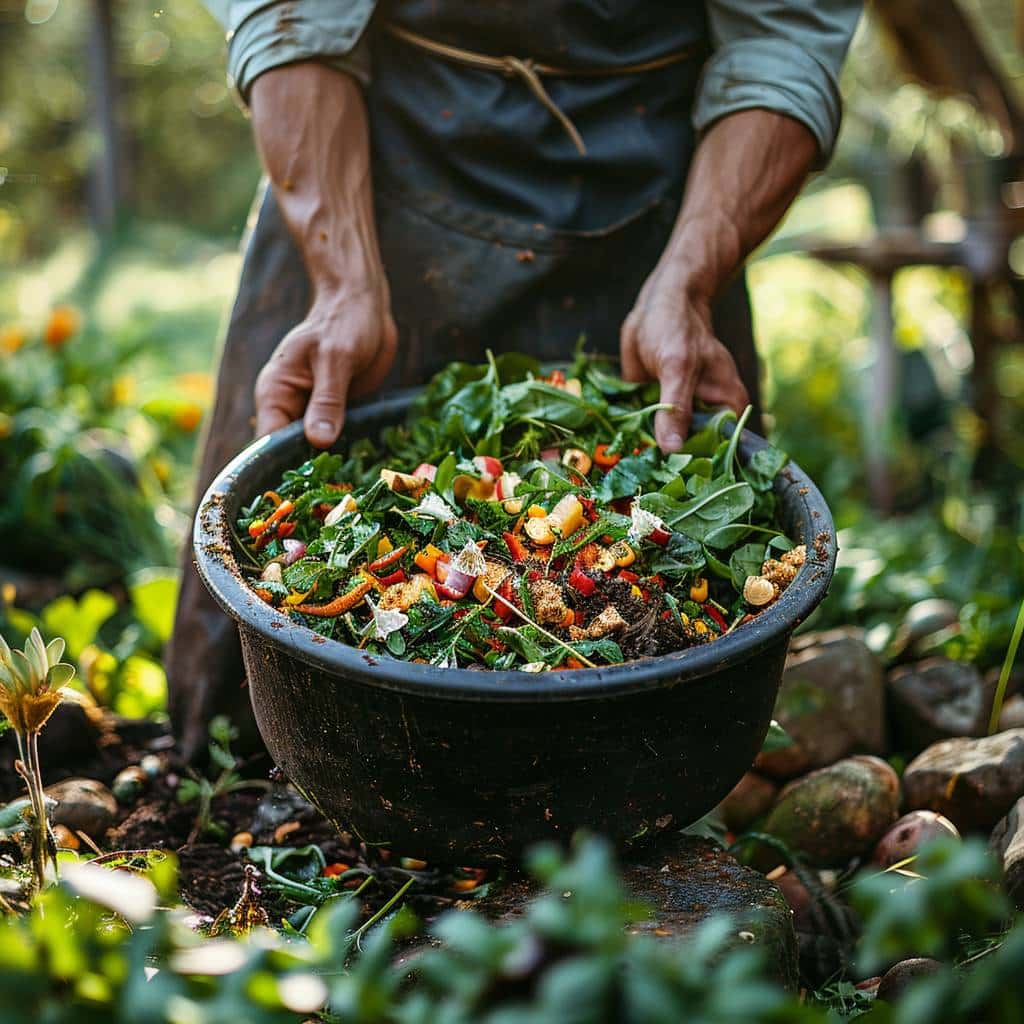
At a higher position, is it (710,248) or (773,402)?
(710,248)

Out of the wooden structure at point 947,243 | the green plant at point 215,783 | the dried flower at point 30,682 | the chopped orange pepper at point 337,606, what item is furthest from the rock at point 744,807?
the wooden structure at point 947,243

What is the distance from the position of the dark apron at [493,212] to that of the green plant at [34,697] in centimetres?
98

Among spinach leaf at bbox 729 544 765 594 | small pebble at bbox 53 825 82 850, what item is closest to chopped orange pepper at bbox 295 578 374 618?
spinach leaf at bbox 729 544 765 594

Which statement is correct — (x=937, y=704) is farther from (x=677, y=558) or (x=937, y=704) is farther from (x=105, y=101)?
(x=105, y=101)

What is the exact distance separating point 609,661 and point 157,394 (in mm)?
3511

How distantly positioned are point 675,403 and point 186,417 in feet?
9.05

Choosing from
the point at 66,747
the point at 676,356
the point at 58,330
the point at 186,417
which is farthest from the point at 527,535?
the point at 58,330

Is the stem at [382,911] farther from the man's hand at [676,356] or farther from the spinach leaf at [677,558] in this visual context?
the man's hand at [676,356]

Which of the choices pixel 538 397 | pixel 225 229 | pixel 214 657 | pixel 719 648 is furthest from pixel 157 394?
pixel 225 229

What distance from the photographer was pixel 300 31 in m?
2.04

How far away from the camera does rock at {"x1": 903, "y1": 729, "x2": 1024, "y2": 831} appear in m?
2.01

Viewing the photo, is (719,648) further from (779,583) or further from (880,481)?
(880,481)

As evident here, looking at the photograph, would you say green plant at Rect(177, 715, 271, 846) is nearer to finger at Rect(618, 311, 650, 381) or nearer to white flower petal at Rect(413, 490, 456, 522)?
white flower petal at Rect(413, 490, 456, 522)

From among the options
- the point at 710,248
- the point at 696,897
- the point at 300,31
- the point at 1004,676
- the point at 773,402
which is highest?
the point at 300,31
